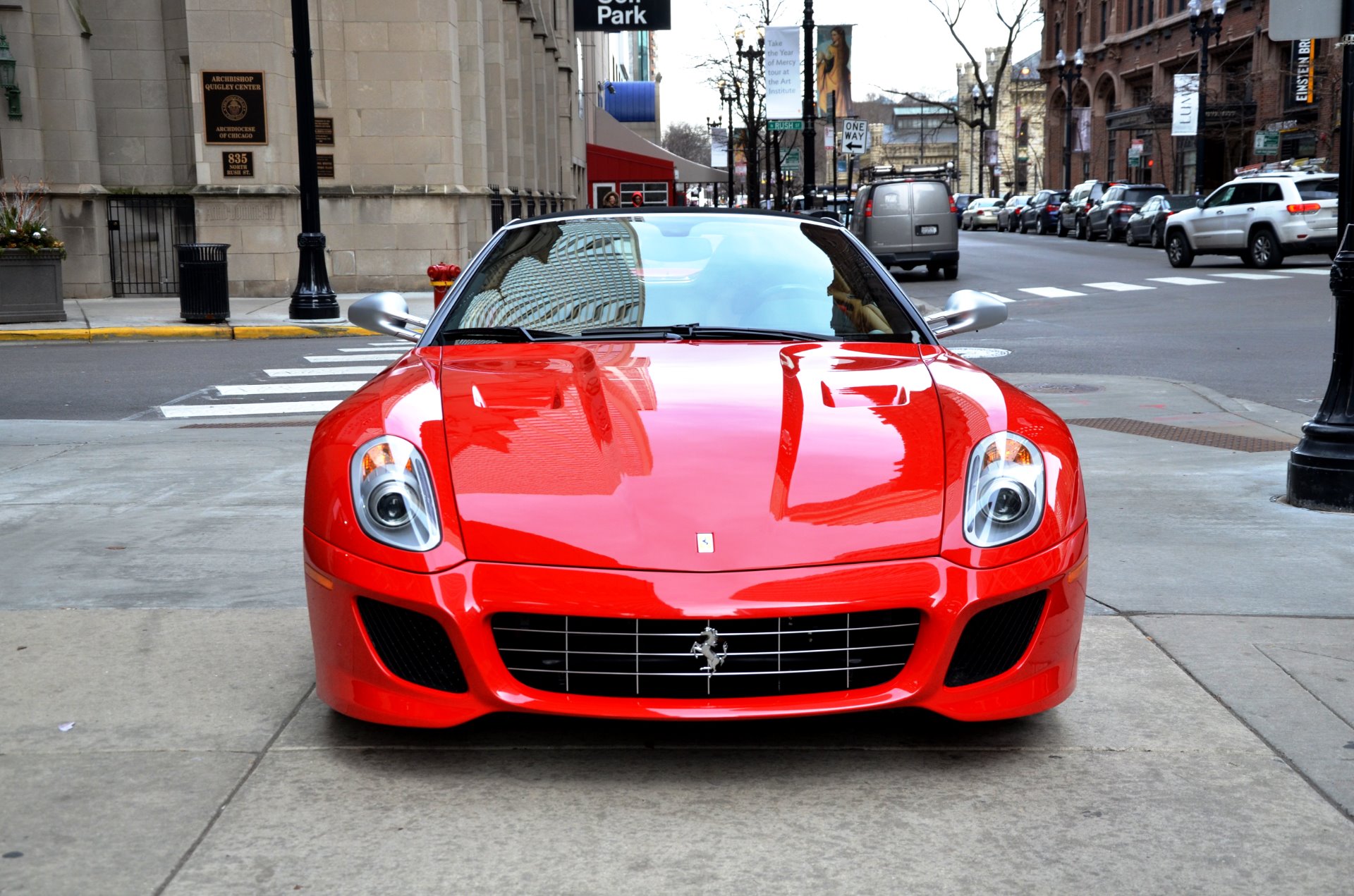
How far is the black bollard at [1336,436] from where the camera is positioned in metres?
6.44

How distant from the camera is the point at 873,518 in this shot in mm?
3410

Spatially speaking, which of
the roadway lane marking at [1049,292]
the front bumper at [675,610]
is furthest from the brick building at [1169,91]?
the front bumper at [675,610]

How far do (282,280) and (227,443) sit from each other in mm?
14858

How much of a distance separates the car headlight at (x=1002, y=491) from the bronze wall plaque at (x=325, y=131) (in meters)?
A: 22.5

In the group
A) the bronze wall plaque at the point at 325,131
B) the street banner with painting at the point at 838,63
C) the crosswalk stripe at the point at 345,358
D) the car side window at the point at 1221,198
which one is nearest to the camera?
the crosswalk stripe at the point at 345,358

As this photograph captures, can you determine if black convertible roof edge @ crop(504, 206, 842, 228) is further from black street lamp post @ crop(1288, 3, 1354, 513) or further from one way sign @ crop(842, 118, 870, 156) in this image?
one way sign @ crop(842, 118, 870, 156)

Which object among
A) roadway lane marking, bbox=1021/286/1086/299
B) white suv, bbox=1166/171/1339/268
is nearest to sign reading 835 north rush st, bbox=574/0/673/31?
white suv, bbox=1166/171/1339/268

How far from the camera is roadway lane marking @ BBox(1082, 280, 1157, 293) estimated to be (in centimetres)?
2375

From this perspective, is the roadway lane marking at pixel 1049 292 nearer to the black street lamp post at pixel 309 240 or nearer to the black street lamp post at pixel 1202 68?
the black street lamp post at pixel 309 240

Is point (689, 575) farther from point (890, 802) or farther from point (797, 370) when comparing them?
point (797, 370)

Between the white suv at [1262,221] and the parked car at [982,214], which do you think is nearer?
the white suv at [1262,221]

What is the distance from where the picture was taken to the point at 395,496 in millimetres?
3494

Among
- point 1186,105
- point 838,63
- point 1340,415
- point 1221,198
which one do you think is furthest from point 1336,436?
point 1186,105

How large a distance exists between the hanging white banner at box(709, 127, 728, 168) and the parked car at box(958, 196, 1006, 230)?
1281cm
